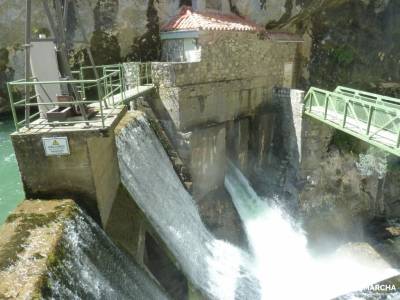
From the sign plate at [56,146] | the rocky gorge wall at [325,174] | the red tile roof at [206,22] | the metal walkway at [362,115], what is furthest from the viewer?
the rocky gorge wall at [325,174]

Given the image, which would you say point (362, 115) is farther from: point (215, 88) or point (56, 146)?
point (56, 146)

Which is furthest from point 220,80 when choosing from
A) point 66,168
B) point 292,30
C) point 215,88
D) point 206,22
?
point 66,168

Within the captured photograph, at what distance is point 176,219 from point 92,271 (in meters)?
3.77

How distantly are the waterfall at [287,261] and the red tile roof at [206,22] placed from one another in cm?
527

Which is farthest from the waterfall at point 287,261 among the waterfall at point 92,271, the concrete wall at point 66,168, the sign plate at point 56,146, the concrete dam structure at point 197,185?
the sign plate at point 56,146

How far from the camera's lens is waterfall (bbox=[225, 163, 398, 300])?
36.3ft

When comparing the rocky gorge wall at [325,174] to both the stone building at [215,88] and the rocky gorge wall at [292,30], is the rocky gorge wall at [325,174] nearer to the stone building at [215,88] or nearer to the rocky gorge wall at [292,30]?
the stone building at [215,88]

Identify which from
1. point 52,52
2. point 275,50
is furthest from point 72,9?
point 52,52

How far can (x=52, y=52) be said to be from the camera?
5.61m

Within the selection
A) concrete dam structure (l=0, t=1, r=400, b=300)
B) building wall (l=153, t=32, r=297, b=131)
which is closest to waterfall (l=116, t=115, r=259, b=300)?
concrete dam structure (l=0, t=1, r=400, b=300)

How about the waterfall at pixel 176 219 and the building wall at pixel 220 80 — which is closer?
the waterfall at pixel 176 219

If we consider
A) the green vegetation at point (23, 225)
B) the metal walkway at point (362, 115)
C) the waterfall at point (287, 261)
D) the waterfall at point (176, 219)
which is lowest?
the waterfall at point (287, 261)

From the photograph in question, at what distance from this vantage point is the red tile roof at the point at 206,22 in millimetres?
11949

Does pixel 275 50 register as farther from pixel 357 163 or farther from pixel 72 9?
pixel 72 9
